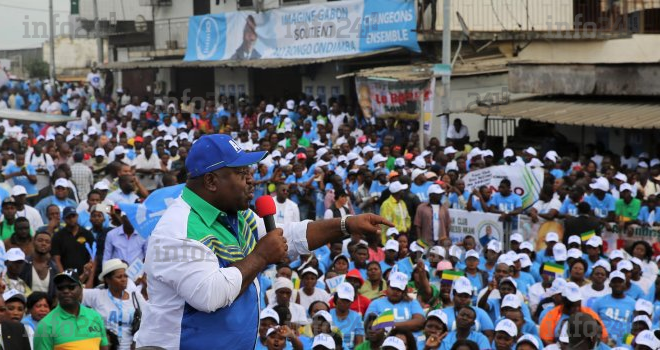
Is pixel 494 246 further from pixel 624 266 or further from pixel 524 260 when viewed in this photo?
pixel 624 266

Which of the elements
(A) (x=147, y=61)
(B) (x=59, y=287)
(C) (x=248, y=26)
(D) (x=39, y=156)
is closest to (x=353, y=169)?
(D) (x=39, y=156)

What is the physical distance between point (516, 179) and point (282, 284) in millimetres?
4968

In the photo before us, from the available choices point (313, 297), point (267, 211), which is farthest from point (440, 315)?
point (267, 211)

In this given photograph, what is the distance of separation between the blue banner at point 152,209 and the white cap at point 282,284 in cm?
122

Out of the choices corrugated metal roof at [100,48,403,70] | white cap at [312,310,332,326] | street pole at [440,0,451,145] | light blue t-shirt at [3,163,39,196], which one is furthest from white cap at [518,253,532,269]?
corrugated metal roof at [100,48,403,70]

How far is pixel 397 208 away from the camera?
46.8ft

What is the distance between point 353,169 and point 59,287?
28.3 ft

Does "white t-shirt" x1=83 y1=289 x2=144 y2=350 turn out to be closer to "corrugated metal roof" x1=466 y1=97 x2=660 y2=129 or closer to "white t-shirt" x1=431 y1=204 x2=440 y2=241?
"white t-shirt" x1=431 y1=204 x2=440 y2=241

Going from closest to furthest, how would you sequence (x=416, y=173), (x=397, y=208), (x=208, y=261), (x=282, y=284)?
(x=208, y=261) → (x=282, y=284) → (x=397, y=208) → (x=416, y=173)

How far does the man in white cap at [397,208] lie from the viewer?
14172 mm

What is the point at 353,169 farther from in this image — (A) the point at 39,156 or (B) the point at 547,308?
(B) the point at 547,308

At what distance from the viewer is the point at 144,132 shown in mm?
24125

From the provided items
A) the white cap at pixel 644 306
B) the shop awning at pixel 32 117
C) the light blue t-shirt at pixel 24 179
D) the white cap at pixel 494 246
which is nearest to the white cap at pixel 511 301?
the white cap at pixel 644 306

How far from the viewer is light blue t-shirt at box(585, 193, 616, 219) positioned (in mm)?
13555
